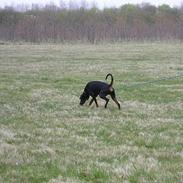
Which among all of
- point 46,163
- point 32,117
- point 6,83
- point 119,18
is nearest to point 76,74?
point 6,83

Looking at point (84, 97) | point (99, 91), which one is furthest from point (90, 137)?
point (84, 97)

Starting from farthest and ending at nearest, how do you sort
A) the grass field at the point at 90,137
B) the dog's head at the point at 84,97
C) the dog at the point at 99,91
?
the dog's head at the point at 84,97 → the dog at the point at 99,91 → the grass field at the point at 90,137

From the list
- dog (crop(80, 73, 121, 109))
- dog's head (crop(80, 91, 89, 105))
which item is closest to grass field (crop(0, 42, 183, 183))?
dog's head (crop(80, 91, 89, 105))

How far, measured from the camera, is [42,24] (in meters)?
97.9

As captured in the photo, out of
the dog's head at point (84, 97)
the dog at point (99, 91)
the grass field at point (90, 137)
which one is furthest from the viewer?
the dog's head at point (84, 97)

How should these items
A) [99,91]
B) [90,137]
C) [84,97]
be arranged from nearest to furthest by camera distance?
1. [90,137]
2. [99,91]
3. [84,97]

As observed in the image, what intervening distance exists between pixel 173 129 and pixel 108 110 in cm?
339

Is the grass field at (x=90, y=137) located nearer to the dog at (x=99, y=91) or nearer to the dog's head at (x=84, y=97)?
the dog's head at (x=84, y=97)

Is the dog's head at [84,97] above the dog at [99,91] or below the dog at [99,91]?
below

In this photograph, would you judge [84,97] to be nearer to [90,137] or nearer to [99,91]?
[99,91]

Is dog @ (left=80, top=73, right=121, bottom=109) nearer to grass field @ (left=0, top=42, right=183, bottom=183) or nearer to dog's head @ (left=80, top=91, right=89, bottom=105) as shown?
dog's head @ (left=80, top=91, right=89, bottom=105)

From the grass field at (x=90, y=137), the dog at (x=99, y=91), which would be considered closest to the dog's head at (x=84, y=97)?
the dog at (x=99, y=91)

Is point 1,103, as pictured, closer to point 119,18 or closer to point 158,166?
point 158,166

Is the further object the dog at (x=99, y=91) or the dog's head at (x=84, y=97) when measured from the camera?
the dog's head at (x=84, y=97)
